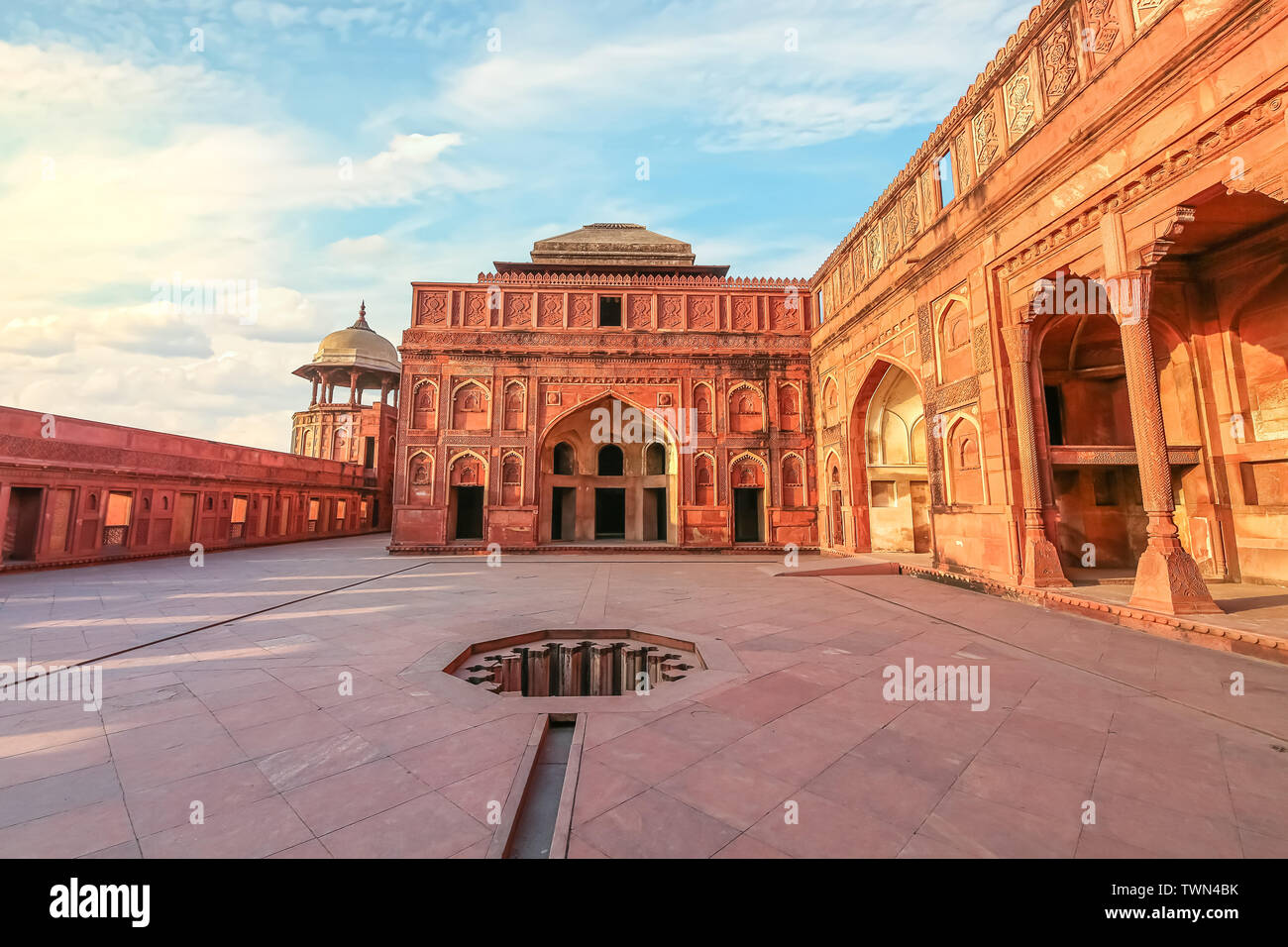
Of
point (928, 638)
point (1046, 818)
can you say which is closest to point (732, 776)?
point (1046, 818)

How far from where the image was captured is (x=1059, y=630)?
5.35 metres

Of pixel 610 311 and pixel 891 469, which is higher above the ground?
pixel 610 311

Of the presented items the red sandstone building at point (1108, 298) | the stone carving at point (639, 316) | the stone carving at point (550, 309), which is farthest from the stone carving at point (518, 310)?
the red sandstone building at point (1108, 298)

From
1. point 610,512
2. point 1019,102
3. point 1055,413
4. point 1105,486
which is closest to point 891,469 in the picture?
point 1055,413

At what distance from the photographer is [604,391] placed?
1591 cm

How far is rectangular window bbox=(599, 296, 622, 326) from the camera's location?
1673cm

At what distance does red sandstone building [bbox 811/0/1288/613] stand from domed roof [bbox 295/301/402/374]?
2628cm

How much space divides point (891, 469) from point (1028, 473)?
5.65 metres

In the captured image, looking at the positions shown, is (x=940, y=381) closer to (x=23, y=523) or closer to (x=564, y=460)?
(x=564, y=460)

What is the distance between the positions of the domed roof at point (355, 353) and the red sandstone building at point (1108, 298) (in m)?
26.3

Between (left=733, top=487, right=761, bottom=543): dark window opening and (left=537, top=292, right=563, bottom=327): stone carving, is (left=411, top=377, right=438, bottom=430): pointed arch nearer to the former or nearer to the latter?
(left=537, top=292, right=563, bottom=327): stone carving

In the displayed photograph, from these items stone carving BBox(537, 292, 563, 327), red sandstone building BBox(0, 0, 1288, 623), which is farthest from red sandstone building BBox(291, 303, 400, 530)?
stone carving BBox(537, 292, 563, 327)

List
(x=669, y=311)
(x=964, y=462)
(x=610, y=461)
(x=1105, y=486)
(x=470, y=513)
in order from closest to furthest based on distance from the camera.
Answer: (x=964, y=462)
(x=1105, y=486)
(x=669, y=311)
(x=470, y=513)
(x=610, y=461)

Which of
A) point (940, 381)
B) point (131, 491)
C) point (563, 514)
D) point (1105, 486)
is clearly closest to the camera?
point (940, 381)
